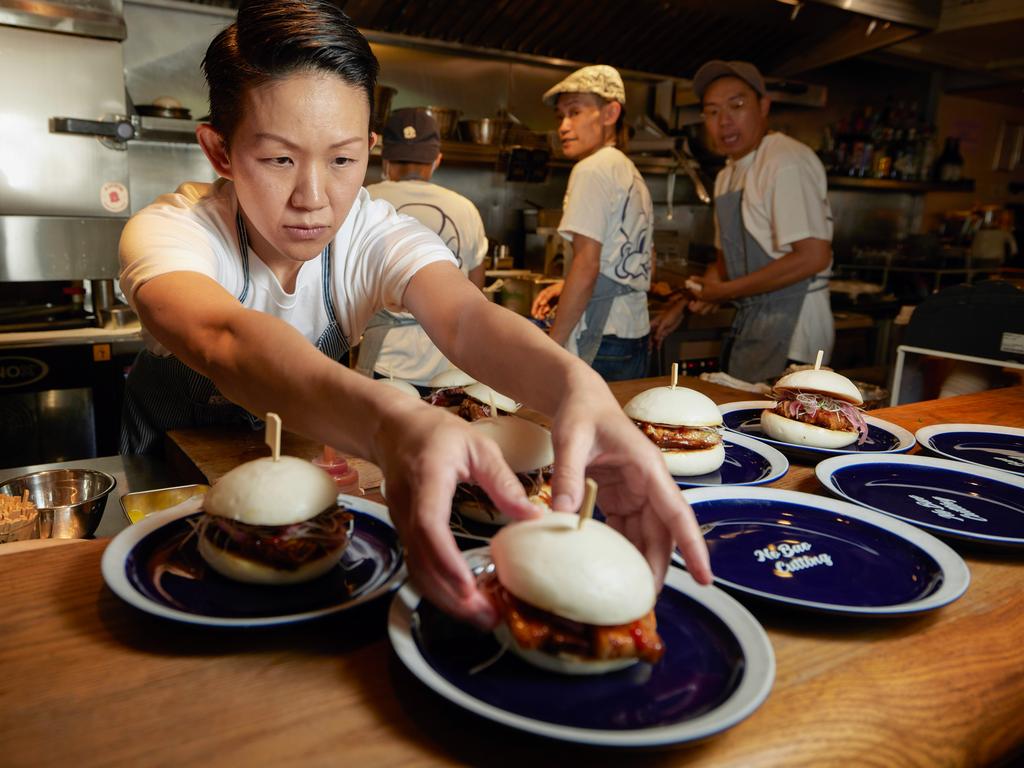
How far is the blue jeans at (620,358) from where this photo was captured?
3533mm

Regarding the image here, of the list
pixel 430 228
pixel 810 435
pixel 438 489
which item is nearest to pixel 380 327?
pixel 430 228

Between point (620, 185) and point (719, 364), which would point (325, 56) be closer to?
point (620, 185)

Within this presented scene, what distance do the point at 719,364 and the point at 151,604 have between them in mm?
3995

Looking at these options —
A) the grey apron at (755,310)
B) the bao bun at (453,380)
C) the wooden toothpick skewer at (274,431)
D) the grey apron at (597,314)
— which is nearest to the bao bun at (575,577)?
the wooden toothpick skewer at (274,431)

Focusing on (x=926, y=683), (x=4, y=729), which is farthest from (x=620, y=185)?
(x=4, y=729)

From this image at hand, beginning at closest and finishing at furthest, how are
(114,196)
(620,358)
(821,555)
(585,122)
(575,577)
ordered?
(575,577) → (821,555) → (585,122) → (620,358) → (114,196)

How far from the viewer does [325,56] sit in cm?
125

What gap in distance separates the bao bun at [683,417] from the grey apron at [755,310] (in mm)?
2399

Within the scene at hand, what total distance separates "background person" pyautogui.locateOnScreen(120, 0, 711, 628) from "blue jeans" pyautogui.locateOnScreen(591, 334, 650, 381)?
1.91 metres

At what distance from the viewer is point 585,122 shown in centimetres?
332

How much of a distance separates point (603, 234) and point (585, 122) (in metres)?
0.52

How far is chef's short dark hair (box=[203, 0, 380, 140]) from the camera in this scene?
1.23 meters

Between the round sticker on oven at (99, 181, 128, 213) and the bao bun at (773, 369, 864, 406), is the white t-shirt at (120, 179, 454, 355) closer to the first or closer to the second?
the bao bun at (773, 369, 864, 406)

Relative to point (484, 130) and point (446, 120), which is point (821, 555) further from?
point (484, 130)
